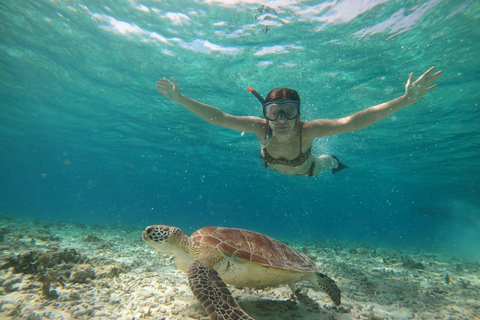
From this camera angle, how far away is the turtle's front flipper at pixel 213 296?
2283mm

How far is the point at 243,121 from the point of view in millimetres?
5238

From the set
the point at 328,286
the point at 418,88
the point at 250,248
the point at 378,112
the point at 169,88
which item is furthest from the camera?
the point at 169,88

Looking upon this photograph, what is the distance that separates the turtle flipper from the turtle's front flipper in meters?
2.07

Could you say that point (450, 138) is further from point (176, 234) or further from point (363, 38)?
point (176, 234)

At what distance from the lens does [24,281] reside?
11.0 ft

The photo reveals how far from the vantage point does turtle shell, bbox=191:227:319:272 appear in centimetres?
327

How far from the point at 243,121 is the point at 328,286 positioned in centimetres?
381

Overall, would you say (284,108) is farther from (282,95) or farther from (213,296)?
(213,296)

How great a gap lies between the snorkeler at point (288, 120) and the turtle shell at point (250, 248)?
2.42 m

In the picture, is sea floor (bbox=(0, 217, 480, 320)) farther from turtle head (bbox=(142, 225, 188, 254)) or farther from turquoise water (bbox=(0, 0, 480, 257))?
turquoise water (bbox=(0, 0, 480, 257))

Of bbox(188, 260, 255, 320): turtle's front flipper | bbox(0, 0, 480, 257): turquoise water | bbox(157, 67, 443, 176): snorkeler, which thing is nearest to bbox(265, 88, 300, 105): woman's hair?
bbox(157, 67, 443, 176): snorkeler

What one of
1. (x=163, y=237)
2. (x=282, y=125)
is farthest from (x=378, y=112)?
(x=163, y=237)

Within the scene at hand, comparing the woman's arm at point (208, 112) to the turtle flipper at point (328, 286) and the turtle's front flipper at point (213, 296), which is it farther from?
the turtle flipper at point (328, 286)

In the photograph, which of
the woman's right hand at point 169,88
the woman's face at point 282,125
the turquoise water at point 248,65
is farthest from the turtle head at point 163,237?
the turquoise water at point 248,65
